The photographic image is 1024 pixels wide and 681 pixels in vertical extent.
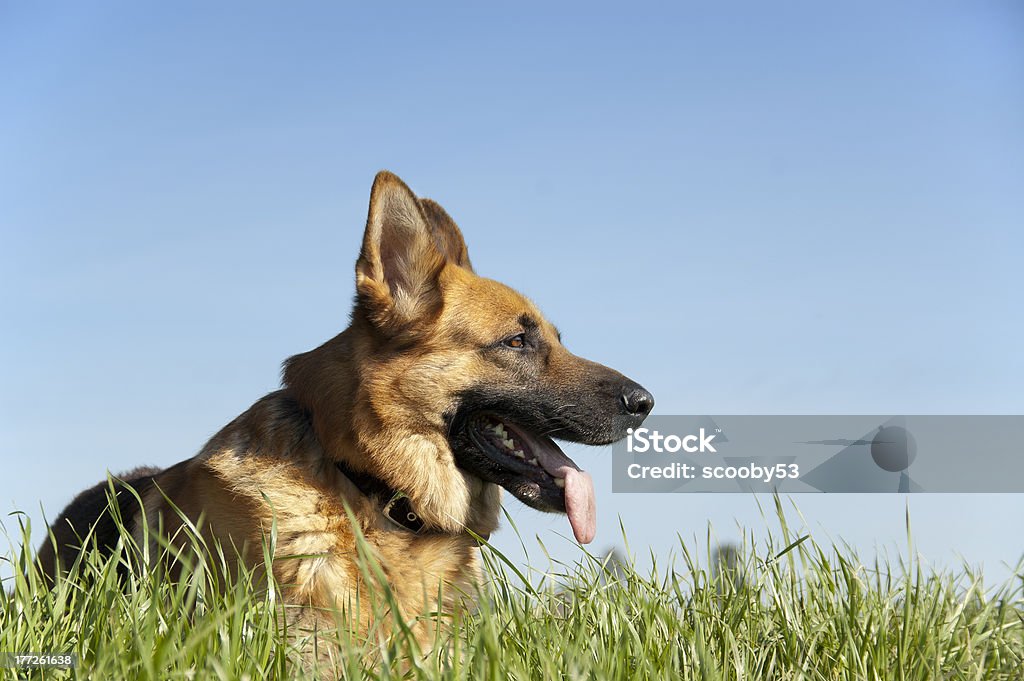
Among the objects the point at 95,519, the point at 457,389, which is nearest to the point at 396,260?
the point at 457,389

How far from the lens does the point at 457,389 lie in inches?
189

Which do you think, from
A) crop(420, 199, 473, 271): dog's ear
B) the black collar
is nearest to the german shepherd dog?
the black collar

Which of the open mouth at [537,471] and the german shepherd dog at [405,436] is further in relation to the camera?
the open mouth at [537,471]

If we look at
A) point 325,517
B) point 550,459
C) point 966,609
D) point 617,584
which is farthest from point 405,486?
point 966,609

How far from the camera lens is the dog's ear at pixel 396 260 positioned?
4.75m

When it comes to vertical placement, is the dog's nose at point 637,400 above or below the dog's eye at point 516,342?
below

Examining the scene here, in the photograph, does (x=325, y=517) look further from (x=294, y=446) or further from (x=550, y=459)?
(x=550, y=459)

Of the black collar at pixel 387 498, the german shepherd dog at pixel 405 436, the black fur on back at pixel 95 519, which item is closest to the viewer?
the german shepherd dog at pixel 405 436

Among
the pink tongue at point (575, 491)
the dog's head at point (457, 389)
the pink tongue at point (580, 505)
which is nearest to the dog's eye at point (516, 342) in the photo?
the dog's head at point (457, 389)

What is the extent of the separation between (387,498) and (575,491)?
3.16 ft

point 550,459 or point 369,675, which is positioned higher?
point 550,459

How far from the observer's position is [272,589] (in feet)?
11.7

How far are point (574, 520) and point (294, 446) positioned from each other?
147cm

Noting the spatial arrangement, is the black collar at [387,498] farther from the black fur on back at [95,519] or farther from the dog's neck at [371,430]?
the black fur on back at [95,519]
